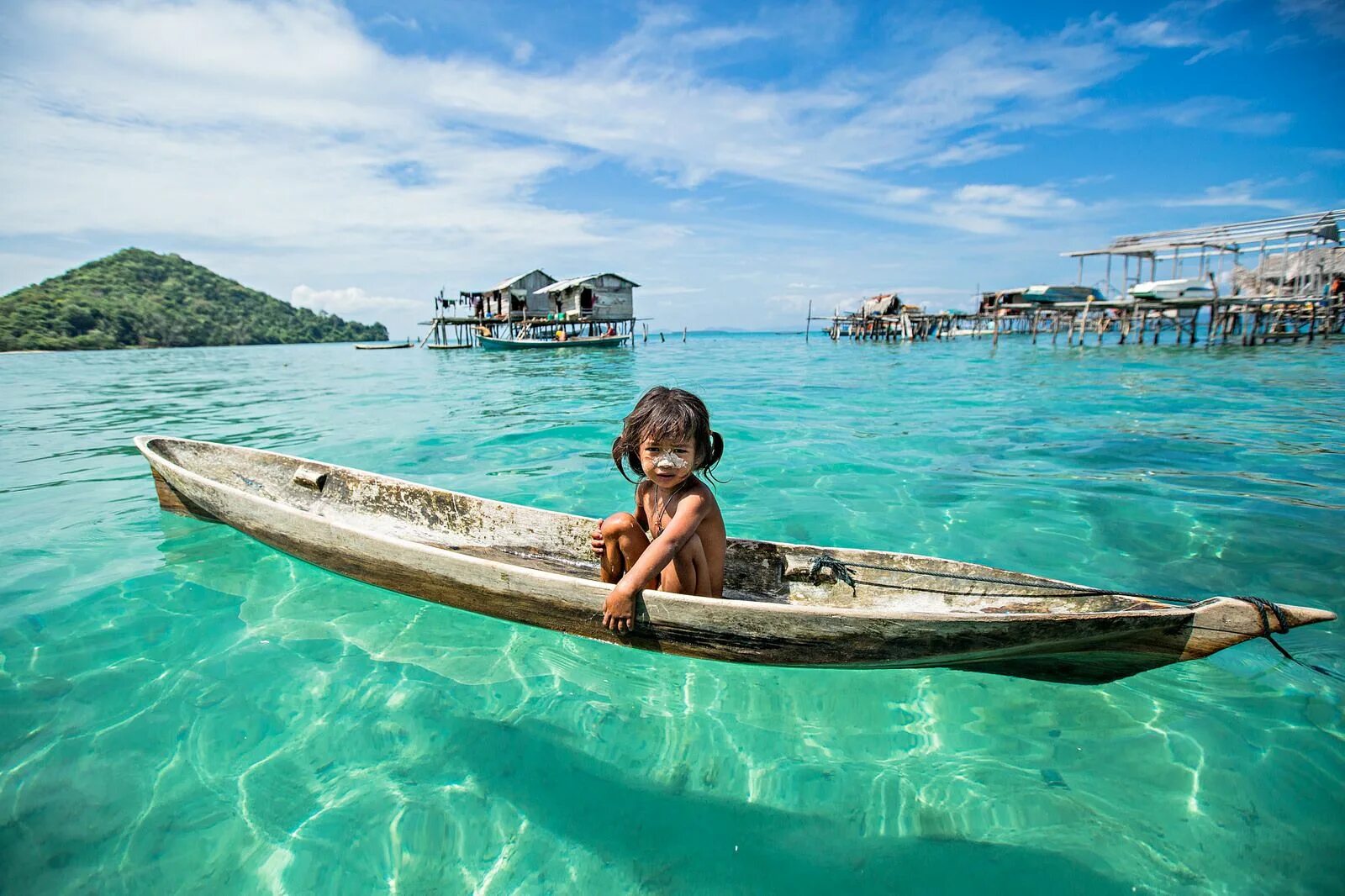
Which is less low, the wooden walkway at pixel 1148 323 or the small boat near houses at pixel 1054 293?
the small boat near houses at pixel 1054 293

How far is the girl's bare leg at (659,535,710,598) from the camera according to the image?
313 cm

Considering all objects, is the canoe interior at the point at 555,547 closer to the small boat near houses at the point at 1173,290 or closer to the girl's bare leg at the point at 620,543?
the girl's bare leg at the point at 620,543

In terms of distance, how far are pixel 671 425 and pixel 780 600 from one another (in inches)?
59.2

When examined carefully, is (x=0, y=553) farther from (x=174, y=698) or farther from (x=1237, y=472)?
(x=1237, y=472)

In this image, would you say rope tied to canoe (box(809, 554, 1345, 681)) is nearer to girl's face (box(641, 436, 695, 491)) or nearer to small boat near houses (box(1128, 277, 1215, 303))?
girl's face (box(641, 436, 695, 491))

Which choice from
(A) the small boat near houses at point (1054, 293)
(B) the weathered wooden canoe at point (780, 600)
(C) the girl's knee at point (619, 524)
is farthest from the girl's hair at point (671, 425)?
(A) the small boat near houses at point (1054, 293)

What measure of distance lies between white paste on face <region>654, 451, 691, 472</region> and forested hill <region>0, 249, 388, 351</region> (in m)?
78.0

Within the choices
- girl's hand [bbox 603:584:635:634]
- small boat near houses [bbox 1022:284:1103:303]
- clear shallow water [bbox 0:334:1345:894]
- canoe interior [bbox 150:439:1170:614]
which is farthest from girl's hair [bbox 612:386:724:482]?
small boat near houses [bbox 1022:284:1103:303]

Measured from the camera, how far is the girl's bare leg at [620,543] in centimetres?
319

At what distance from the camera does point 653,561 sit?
2916mm

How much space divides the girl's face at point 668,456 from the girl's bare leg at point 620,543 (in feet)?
1.11

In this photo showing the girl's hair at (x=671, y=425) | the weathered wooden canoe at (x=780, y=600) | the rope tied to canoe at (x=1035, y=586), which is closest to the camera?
the rope tied to canoe at (x=1035, y=586)

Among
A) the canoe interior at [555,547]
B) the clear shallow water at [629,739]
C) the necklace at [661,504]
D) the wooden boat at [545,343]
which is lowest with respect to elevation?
the clear shallow water at [629,739]

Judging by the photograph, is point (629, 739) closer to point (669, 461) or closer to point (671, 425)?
point (669, 461)
